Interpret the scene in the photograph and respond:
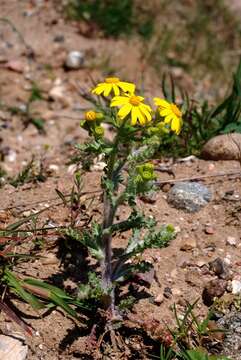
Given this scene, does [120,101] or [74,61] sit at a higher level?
[120,101]

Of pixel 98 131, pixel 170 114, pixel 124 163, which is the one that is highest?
pixel 170 114

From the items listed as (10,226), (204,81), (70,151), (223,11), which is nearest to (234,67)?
(204,81)

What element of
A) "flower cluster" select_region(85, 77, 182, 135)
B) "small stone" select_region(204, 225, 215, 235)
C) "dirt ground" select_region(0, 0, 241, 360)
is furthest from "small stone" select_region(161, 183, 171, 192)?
"flower cluster" select_region(85, 77, 182, 135)

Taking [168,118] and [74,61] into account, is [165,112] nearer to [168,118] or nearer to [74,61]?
[168,118]

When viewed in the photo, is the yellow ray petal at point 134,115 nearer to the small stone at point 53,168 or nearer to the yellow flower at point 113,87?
the yellow flower at point 113,87

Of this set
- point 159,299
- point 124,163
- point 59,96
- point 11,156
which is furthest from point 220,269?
point 59,96

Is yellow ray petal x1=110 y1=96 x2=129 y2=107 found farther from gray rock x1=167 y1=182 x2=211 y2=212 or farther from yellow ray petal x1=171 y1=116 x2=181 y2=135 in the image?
gray rock x1=167 y1=182 x2=211 y2=212
